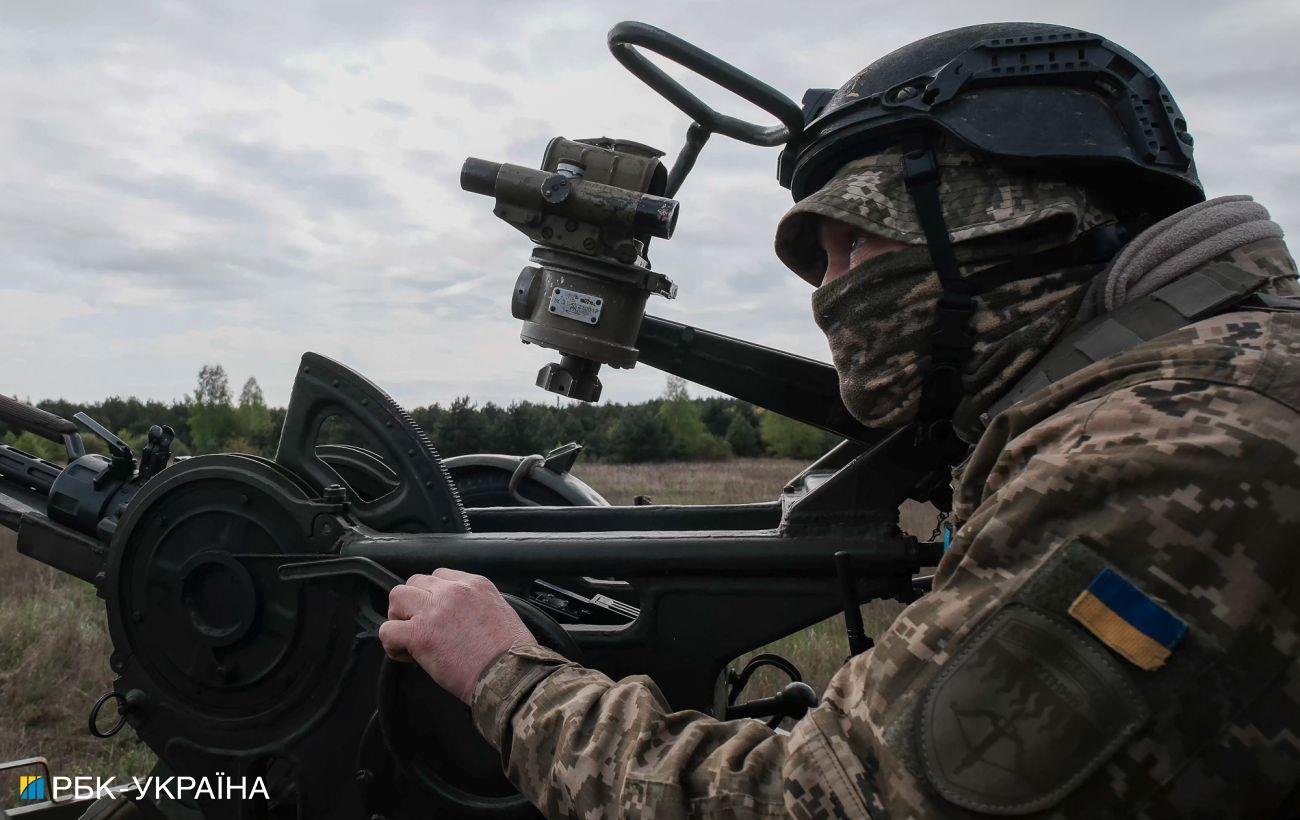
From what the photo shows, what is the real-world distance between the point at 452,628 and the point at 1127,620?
1.49 meters

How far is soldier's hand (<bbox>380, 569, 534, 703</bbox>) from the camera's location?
7.67ft

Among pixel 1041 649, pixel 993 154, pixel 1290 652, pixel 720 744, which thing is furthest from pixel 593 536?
pixel 1290 652

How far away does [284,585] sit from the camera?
337cm

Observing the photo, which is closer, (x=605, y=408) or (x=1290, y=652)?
(x=1290, y=652)

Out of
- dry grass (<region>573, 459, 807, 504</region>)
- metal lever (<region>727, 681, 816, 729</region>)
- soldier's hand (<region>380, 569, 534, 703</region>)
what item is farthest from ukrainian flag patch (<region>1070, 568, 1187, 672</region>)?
dry grass (<region>573, 459, 807, 504</region>)

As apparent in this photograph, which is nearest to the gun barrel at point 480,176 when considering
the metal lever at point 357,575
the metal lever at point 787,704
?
the metal lever at point 357,575

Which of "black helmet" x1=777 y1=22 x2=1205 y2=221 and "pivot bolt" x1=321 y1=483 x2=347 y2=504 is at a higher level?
"black helmet" x1=777 y1=22 x2=1205 y2=221

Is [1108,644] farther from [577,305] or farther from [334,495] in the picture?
[334,495]

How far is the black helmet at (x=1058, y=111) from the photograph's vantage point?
2182 millimetres

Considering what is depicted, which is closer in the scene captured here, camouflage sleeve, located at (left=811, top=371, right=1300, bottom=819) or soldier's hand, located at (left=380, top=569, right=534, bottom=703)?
camouflage sleeve, located at (left=811, top=371, right=1300, bottom=819)

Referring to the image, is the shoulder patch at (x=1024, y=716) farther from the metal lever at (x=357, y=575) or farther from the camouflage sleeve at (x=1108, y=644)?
the metal lever at (x=357, y=575)

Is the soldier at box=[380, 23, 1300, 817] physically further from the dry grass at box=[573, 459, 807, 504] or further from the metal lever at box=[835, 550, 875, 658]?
the dry grass at box=[573, 459, 807, 504]

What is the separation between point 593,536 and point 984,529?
1.76 metres

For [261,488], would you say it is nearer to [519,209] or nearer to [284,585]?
[284,585]
